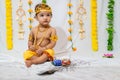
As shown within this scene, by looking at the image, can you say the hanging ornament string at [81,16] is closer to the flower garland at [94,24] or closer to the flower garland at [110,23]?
the flower garland at [94,24]

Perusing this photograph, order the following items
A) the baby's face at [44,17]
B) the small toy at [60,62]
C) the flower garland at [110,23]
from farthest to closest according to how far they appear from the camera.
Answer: the flower garland at [110,23] → the baby's face at [44,17] → the small toy at [60,62]

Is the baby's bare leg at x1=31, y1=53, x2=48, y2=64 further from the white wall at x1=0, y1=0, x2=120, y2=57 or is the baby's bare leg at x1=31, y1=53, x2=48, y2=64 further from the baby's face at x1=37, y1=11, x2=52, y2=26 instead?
the white wall at x1=0, y1=0, x2=120, y2=57

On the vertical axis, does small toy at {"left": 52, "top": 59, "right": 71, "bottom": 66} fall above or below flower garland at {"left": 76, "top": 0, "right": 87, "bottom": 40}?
below

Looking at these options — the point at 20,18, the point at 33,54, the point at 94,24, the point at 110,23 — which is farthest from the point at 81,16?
the point at 33,54

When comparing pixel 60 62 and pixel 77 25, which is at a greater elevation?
pixel 77 25

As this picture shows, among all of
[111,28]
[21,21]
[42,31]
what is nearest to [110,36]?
[111,28]

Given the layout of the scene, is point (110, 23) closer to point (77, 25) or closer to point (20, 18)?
point (77, 25)

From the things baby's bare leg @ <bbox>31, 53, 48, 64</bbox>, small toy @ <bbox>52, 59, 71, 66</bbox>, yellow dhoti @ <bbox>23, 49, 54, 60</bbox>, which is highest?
yellow dhoti @ <bbox>23, 49, 54, 60</bbox>


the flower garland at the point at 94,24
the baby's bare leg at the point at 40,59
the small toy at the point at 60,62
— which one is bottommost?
the small toy at the point at 60,62

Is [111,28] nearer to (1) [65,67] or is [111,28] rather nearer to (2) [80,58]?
(2) [80,58]

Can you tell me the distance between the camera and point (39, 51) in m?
2.45

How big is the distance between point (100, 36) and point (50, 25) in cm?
47

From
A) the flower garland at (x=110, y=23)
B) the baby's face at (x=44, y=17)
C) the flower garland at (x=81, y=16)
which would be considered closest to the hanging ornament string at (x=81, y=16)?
the flower garland at (x=81, y=16)

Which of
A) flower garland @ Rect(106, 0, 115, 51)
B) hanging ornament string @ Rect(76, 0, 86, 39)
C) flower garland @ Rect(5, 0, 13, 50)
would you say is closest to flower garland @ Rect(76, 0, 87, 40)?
hanging ornament string @ Rect(76, 0, 86, 39)
